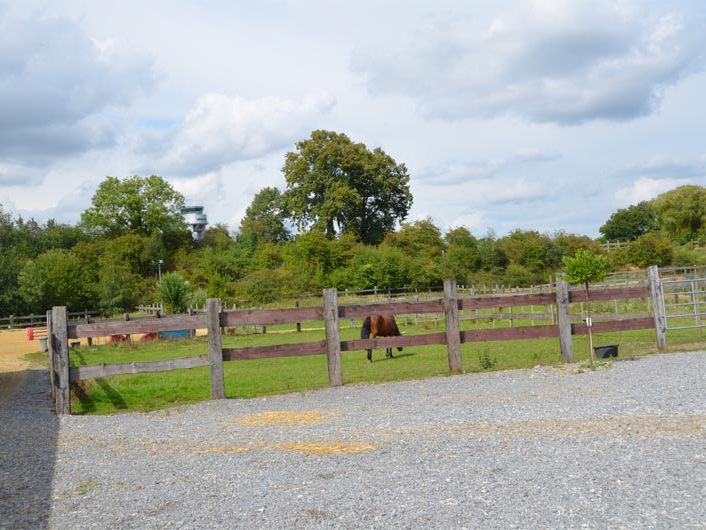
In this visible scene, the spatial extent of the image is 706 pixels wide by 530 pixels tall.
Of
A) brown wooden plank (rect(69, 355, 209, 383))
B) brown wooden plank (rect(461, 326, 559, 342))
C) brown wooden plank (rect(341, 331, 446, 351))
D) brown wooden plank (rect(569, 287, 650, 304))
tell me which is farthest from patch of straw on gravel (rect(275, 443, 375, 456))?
brown wooden plank (rect(569, 287, 650, 304))

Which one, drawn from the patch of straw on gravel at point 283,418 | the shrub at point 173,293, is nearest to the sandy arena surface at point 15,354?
the shrub at point 173,293

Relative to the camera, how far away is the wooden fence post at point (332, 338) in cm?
1199

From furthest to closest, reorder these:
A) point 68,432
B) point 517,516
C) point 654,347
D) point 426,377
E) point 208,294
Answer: point 208,294
point 654,347
point 426,377
point 68,432
point 517,516

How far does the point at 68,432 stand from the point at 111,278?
55514mm

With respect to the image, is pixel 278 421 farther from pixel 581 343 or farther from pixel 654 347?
pixel 581 343

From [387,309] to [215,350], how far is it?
126 inches

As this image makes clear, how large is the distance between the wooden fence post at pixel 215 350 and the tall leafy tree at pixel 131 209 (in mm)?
79030

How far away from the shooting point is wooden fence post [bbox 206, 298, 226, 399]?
11383mm

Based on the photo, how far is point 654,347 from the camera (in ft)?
51.9

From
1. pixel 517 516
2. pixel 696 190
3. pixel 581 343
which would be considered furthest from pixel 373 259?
pixel 517 516

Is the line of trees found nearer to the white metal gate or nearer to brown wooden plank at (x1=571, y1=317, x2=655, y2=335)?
the white metal gate

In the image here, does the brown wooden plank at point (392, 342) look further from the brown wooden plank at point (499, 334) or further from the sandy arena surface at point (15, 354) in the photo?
the sandy arena surface at point (15, 354)

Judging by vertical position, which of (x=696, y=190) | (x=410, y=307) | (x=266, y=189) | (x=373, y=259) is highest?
(x=266, y=189)

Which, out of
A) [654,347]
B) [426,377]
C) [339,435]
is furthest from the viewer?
[654,347]
